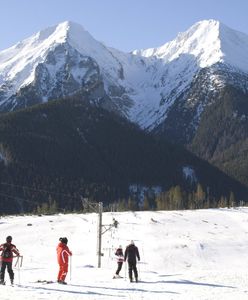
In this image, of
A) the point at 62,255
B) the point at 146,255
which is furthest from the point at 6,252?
the point at 146,255

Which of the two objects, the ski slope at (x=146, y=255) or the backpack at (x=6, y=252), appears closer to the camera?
the ski slope at (x=146, y=255)

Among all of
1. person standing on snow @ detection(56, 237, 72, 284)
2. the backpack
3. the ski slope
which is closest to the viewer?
the ski slope

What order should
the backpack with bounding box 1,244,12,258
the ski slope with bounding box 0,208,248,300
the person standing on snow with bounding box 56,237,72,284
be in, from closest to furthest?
the ski slope with bounding box 0,208,248,300, the backpack with bounding box 1,244,12,258, the person standing on snow with bounding box 56,237,72,284

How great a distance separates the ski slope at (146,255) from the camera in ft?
93.1

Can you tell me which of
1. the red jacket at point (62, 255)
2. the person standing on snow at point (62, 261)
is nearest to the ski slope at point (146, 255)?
the person standing on snow at point (62, 261)

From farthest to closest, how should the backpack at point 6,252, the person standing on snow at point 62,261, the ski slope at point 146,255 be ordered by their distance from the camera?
1. the person standing on snow at point 62,261
2. the backpack at point 6,252
3. the ski slope at point 146,255

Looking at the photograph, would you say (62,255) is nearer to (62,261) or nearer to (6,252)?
(62,261)

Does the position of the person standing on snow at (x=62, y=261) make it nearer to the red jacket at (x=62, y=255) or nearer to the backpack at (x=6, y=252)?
the red jacket at (x=62, y=255)

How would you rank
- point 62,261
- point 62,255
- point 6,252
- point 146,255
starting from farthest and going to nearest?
point 146,255, point 62,255, point 62,261, point 6,252

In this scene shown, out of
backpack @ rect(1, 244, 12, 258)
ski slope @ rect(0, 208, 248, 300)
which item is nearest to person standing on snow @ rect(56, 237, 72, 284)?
ski slope @ rect(0, 208, 248, 300)

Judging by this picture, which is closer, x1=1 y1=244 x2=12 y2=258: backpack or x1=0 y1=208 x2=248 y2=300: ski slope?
x1=0 y1=208 x2=248 y2=300: ski slope

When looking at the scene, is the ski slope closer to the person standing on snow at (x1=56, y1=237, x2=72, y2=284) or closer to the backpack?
the person standing on snow at (x1=56, y1=237, x2=72, y2=284)

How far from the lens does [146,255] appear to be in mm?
61531

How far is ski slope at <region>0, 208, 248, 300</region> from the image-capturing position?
93.1 feet
